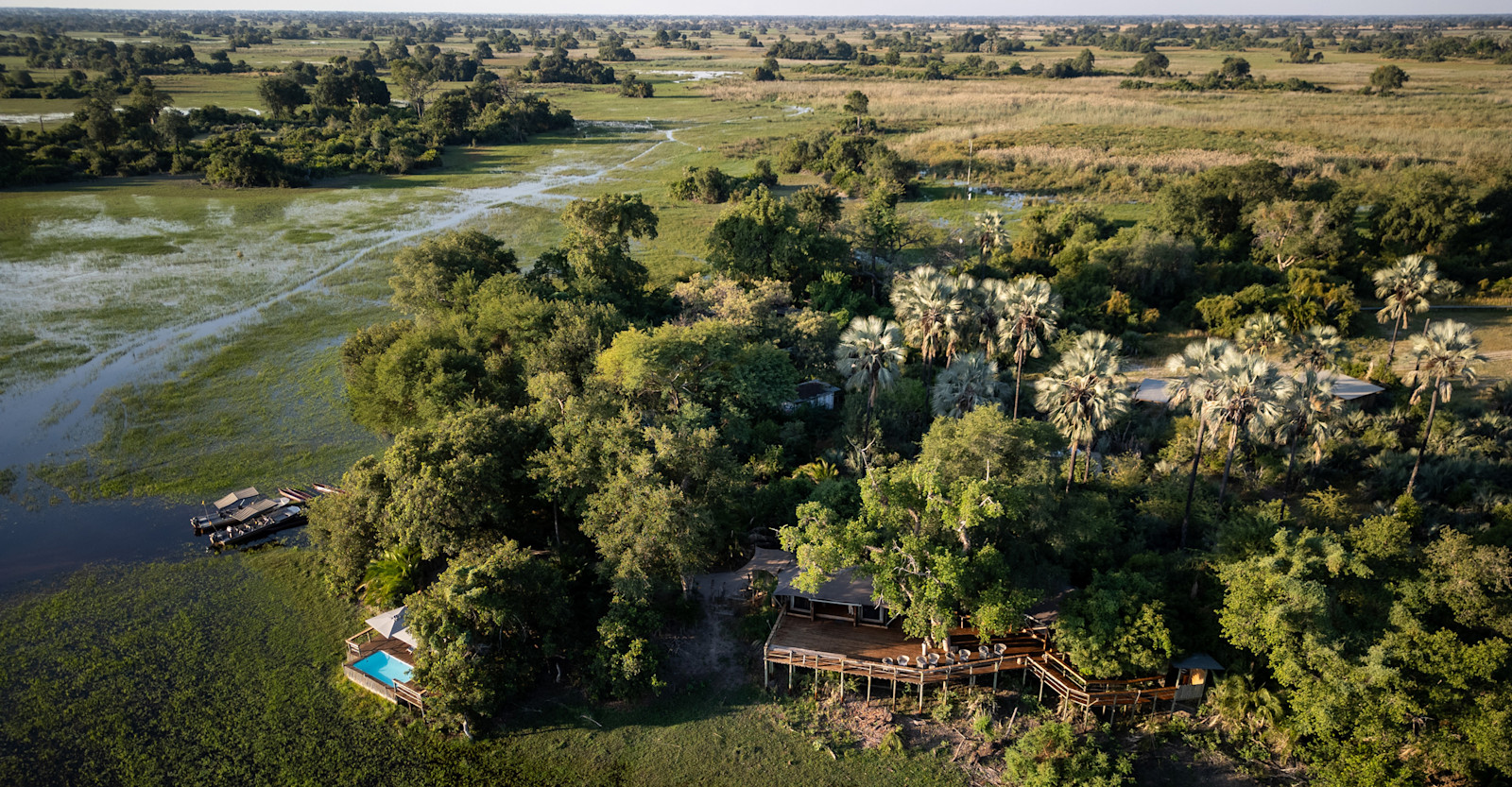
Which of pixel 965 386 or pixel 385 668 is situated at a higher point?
pixel 965 386

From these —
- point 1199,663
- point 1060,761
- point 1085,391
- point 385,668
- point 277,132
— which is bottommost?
point 1060,761

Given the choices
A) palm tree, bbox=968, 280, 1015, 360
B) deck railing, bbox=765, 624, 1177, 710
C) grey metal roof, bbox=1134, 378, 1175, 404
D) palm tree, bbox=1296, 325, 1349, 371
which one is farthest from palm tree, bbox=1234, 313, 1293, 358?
deck railing, bbox=765, 624, 1177, 710

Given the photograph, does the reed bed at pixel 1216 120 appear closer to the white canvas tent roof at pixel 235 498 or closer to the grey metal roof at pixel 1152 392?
the grey metal roof at pixel 1152 392

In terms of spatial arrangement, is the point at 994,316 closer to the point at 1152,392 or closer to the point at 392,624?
the point at 1152,392

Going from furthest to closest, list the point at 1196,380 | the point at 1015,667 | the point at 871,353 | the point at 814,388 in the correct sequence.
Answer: the point at 814,388 < the point at 871,353 < the point at 1196,380 < the point at 1015,667

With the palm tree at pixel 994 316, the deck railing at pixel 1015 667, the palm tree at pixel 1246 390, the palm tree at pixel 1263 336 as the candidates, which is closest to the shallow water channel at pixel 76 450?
the deck railing at pixel 1015 667

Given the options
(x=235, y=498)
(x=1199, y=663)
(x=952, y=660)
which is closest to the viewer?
(x=1199, y=663)

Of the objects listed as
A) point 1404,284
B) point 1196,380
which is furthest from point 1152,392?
point 1404,284
